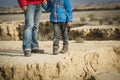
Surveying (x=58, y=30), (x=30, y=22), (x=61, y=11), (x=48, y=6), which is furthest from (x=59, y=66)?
(x=48, y=6)

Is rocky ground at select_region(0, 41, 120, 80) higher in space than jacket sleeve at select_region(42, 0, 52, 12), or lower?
lower

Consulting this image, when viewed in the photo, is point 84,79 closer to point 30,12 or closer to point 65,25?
point 65,25

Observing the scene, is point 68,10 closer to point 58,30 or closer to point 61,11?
point 61,11

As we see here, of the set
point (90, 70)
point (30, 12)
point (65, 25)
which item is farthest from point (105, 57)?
point (30, 12)

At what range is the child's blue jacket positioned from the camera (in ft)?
29.1

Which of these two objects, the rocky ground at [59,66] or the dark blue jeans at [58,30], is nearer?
the rocky ground at [59,66]

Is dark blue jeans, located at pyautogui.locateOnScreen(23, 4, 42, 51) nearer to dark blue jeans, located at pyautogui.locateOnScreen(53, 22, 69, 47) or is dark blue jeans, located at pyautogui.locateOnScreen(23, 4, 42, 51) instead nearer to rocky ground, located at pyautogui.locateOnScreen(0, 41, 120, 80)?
rocky ground, located at pyautogui.locateOnScreen(0, 41, 120, 80)

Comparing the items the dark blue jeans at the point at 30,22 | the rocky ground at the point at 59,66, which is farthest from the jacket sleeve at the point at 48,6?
the rocky ground at the point at 59,66

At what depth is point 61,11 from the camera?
8891 millimetres

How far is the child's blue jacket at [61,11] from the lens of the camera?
8.87 m

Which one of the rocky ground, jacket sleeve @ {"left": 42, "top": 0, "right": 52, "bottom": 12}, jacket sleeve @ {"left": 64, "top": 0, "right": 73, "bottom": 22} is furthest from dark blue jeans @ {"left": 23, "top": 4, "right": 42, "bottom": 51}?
jacket sleeve @ {"left": 64, "top": 0, "right": 73, "bottom": 22}

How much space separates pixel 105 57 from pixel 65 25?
148 centimetres

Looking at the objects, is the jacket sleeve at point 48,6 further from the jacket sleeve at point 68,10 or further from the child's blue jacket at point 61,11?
the jacket sleeve at point 68,10

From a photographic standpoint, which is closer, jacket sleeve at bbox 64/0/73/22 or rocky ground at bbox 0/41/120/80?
rocky ground at bbox 0/41/120/80
